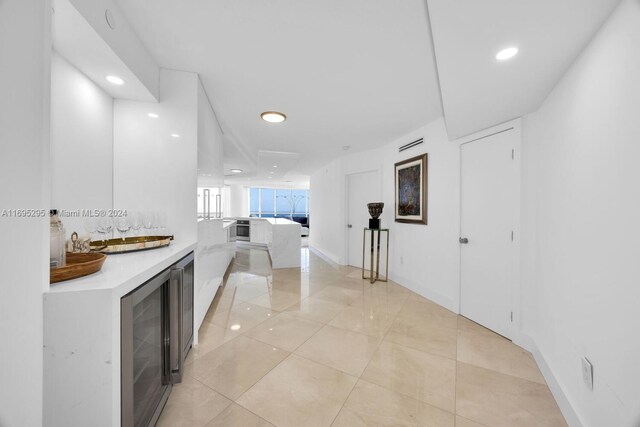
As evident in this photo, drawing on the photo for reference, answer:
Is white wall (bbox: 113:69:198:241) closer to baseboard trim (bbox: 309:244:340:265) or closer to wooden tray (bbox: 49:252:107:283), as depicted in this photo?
wooden tray (bbox: 49:252:107:283)

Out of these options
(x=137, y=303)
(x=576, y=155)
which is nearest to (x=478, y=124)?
(x=576, y=155)

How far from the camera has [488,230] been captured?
103 inches

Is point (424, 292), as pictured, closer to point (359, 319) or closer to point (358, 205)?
point (359, 319)

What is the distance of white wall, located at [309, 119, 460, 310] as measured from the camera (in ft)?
10.0

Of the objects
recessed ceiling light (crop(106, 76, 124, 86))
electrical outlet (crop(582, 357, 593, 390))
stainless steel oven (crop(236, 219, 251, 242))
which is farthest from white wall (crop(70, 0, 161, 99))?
stainless steel oven (crop(236, 219, 251, 242))

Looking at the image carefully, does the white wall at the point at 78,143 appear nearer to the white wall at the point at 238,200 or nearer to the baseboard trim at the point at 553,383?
the baseboard trim at the point at 553,383

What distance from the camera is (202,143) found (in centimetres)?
239

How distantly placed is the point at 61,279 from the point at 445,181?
11.6 ft

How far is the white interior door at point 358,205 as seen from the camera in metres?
4.90

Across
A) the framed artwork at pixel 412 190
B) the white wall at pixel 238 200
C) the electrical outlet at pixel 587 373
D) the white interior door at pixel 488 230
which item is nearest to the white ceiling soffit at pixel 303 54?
the framed artwork at pixel 412 190

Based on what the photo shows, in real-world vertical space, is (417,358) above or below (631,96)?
below

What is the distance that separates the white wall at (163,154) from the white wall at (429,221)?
2.90m

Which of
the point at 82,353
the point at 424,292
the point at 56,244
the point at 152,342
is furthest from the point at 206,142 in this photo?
the point at 424,292

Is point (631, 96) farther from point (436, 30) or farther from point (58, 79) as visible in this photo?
point (58, 79)
